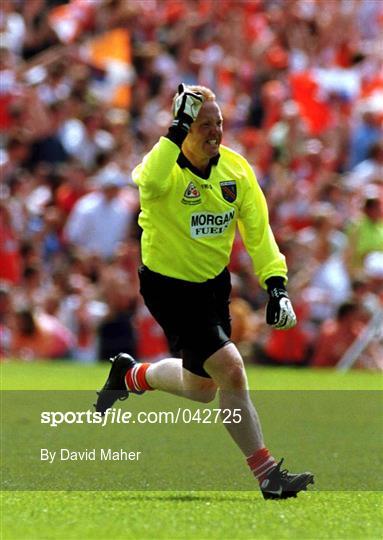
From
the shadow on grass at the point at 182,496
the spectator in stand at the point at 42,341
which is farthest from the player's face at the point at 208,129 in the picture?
the spectator in stand at the point at 42,341

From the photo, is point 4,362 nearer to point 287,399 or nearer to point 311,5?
point 287,399

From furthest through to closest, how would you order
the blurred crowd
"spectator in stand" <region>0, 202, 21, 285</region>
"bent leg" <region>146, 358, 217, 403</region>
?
"spectator in stand" <region>0, 202, 21, 285</region>, the blurred crowd, "bent leg" <region>146, 358, 217, 403</region>

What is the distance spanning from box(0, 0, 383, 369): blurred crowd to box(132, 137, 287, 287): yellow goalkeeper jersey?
702 centimetres

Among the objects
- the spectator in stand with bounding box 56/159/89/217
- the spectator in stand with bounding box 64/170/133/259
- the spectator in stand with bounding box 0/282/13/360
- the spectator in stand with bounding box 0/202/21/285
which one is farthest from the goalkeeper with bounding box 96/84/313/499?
the spectator in stand with bounding box 56/159/89/217

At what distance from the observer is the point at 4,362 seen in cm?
1485

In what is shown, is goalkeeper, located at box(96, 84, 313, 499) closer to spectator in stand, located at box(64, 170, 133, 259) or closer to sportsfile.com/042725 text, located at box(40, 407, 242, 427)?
sportsfile.com/042725 text, located at box(40, 407, 242, 427)

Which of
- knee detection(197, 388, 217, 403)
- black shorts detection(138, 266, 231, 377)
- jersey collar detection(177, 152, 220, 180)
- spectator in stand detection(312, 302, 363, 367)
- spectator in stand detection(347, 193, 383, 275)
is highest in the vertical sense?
jersey collar detection(177, 152, 220, 180)

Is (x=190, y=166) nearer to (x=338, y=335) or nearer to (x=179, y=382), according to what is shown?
(x=179, y=382)

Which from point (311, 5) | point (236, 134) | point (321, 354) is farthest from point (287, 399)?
point (311, 5)

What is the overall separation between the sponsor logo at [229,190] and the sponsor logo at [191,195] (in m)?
0.15

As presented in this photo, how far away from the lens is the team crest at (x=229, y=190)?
776cm

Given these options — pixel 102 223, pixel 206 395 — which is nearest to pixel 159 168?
pixel 206 395

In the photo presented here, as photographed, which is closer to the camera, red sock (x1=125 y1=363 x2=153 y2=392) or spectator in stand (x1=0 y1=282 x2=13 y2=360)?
red sock (x1=125 y1=363 x2=153 y2=392)

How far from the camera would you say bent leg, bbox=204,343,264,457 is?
7438mm
